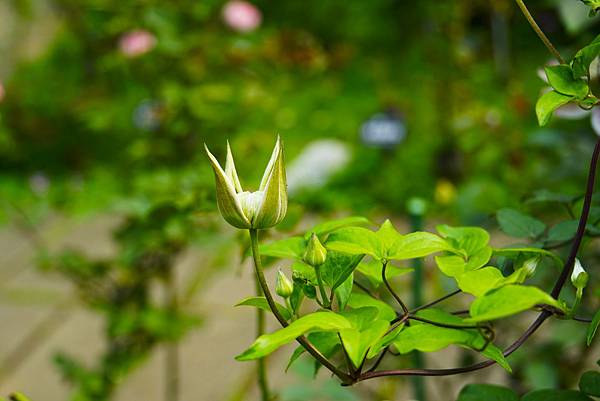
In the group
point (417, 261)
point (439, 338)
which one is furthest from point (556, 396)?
point (417, 261)

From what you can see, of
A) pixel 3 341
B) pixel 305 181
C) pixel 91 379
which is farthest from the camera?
pixel 305 181

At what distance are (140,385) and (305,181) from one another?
1175 millimetres

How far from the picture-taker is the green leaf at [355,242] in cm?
48

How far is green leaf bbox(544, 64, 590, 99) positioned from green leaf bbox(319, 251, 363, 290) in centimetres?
17

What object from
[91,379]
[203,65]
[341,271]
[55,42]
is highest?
[55,42]

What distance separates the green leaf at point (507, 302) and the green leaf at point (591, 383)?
4.2 inches

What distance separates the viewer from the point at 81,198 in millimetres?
2900

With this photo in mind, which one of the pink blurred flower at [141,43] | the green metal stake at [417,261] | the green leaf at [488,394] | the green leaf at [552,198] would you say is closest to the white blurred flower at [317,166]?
the pink blurred flower at [141,43]

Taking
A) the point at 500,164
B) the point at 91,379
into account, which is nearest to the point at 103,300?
the point at 91,379

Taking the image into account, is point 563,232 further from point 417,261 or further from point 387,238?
point 417,261

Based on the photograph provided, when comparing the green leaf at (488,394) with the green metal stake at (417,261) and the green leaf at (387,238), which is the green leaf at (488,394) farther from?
the green metal stake at (417,261)

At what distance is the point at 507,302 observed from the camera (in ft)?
1.38

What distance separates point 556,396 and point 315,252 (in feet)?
0.68

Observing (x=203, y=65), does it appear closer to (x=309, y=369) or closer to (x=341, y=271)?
(x=309, y=369)
